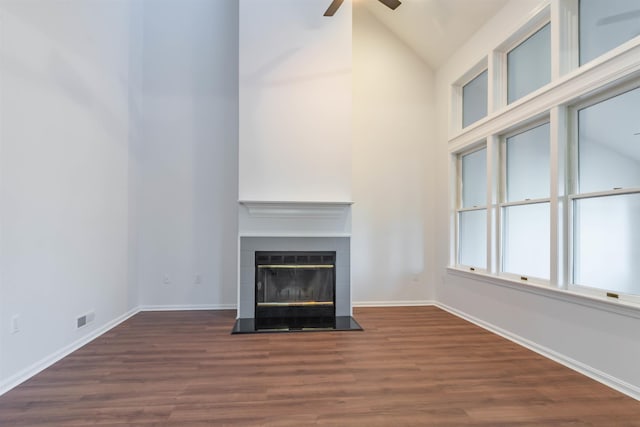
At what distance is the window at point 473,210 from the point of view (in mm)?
3875

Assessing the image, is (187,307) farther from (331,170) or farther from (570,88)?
(570,88)

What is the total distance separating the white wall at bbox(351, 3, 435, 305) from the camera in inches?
181

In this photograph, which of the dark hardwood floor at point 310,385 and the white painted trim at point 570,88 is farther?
the white painted trim at point 570,88

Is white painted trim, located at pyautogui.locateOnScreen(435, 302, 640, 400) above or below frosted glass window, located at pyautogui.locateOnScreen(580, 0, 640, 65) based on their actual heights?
below

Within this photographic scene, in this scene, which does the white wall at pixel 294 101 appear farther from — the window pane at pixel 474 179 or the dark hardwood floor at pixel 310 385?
the dark hardwood floor at pixel 310 385

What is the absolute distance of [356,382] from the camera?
228 centimetres

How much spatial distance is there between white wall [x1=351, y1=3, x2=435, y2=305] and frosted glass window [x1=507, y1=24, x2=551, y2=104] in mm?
1399

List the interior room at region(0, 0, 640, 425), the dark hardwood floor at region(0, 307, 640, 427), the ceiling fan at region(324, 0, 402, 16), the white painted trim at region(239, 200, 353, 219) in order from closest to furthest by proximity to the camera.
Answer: the dark hardwood floor at region(0, 307, 640, 427) → the interior room at region(0, 0, 640, 425) → the ceiling fan at region(324, 0, 402, 16) → the white painted trim at region(239, 200, 353, 219)

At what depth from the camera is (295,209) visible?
3.88 metres

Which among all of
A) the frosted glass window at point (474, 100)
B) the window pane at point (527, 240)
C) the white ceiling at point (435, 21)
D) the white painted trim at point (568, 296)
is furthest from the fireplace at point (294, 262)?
the white ceiling at point (435, 21)

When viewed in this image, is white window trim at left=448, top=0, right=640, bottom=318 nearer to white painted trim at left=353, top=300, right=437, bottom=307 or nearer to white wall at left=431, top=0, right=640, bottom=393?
white wall at left=431, top=0, right=640, bottom=393

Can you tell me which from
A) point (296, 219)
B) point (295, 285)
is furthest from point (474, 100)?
point (295, 285)

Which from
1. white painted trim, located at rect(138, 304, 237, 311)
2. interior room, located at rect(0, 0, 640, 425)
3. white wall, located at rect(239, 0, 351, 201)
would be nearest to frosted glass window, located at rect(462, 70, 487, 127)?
interior room, located at rect(0, 0, 640, 425)

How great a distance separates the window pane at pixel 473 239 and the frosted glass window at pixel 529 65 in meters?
1.34
